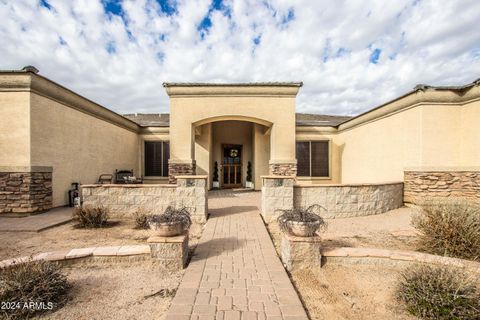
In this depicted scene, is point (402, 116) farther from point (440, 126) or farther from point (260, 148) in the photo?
point (260, 148)

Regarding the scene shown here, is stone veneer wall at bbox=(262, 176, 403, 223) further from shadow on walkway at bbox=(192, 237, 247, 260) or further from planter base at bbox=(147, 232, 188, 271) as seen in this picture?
planter base at bbox=(147, 232, 188, 271)

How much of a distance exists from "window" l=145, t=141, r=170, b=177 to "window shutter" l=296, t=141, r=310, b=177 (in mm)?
7595

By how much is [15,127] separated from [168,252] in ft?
22.5

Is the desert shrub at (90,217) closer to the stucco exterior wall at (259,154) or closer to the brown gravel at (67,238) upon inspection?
the brown gravel at (67,238)

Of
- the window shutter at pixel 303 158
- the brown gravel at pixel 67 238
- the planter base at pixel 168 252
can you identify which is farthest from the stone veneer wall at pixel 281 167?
the planter base at pixel 168 252

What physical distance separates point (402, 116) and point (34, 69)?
12740 millimetres

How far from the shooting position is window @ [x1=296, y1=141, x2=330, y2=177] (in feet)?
40.8

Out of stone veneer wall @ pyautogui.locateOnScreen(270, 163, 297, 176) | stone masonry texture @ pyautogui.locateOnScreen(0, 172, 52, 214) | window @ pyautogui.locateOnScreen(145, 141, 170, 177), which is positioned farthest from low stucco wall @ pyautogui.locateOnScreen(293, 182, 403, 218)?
window @ pyautogui.locateOnScreen(145, 141, 170, 177)

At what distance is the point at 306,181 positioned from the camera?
12383 millimetres

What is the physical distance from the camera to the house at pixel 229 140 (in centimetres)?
661

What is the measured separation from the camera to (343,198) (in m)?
6.83

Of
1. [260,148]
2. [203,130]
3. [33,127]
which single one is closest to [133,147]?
[203,130]

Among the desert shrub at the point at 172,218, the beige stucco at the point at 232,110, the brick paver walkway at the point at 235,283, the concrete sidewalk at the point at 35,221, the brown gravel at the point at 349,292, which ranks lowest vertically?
the brown gravel at the point at 349,292

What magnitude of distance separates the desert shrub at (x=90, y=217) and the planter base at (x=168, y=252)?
11.0 ft
